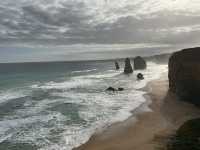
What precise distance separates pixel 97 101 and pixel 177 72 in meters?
10.5

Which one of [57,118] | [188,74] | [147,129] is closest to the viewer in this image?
[147,129]

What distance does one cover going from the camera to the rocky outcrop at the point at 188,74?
26.5m

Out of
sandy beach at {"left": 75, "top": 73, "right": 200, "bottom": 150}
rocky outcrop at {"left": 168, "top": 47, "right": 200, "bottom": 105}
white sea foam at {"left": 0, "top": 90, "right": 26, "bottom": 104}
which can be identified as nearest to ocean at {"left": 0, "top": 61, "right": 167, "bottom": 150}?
white sea foam at {"left": 0, "top": 90, "right": 26, "bottom": 104}

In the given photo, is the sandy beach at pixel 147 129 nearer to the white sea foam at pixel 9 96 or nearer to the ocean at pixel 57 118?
the ocean at pixel 57 118

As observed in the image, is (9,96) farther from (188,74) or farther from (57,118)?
(188,74)

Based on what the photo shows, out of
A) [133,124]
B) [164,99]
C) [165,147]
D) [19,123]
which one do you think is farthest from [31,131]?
Result: [164,99]

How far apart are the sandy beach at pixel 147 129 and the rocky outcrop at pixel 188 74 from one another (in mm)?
1190

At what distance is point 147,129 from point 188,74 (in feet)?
34.4

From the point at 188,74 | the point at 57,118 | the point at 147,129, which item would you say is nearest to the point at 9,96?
the point at 57,118

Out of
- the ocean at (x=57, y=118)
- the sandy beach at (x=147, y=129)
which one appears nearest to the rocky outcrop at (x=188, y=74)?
the sandy beach at (x=147, y=129)

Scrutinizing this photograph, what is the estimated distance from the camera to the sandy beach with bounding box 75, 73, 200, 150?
17.0m

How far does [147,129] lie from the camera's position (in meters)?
20.1

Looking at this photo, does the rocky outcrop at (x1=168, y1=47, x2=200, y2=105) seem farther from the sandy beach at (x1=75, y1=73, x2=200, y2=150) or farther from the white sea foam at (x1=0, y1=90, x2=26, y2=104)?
the white sea foam at (x1=0, y1=90, x2=26, y2=104)

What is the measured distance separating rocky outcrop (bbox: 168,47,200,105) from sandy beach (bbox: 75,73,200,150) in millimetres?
1190
